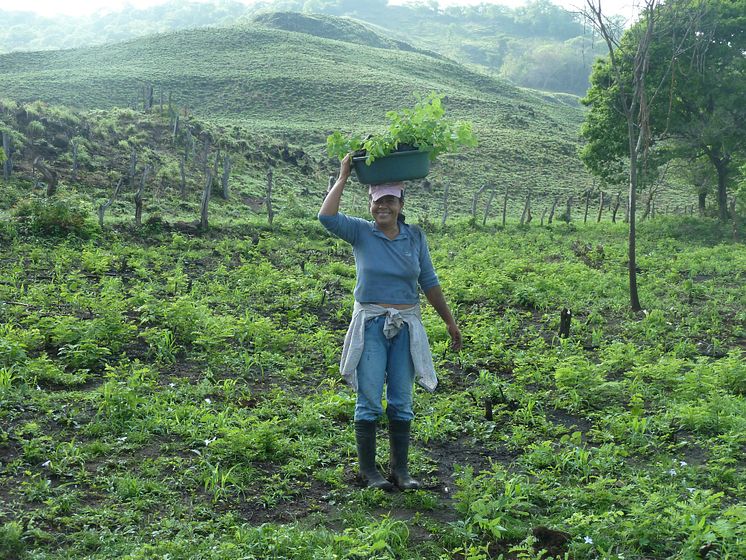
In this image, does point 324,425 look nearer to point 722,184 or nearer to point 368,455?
point 368,455

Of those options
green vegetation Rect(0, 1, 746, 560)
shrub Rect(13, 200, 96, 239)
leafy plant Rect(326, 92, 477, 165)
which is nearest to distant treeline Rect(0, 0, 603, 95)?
shrub Rect(13, 200, 96, 239)

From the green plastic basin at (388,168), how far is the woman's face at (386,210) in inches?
4.9

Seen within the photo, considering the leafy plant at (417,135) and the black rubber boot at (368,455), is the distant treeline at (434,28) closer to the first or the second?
the leafy plant at (417,135)

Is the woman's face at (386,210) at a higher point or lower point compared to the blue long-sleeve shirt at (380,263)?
higher

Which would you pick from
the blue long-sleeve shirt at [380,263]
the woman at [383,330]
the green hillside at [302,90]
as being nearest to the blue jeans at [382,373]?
the woman at [383,330]

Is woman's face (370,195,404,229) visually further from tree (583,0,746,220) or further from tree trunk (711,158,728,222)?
tree trunk (711,158,728,222)

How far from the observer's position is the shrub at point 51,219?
1412cm

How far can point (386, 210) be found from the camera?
206 inches

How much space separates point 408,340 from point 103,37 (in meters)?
159

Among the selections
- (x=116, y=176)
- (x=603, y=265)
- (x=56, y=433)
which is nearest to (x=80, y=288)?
(x=56, y=433)

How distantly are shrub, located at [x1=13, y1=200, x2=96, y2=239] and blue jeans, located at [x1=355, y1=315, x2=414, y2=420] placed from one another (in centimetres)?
1073

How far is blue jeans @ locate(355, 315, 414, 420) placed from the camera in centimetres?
514

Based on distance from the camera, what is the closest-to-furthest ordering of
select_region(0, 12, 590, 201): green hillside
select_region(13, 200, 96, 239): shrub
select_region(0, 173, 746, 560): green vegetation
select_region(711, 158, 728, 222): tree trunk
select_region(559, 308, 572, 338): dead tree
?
select_region(0, 173, 746, 560): green vegetation
select_region(559, 308, 572, 338): dead tree
select_region(13, 200, 96, 239): shrub
select_region(711, 158, 728, 222): tree trunk
select_region(0, 12, 590, 201): green hillside

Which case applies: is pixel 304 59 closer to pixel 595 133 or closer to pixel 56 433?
pixel 595 133
